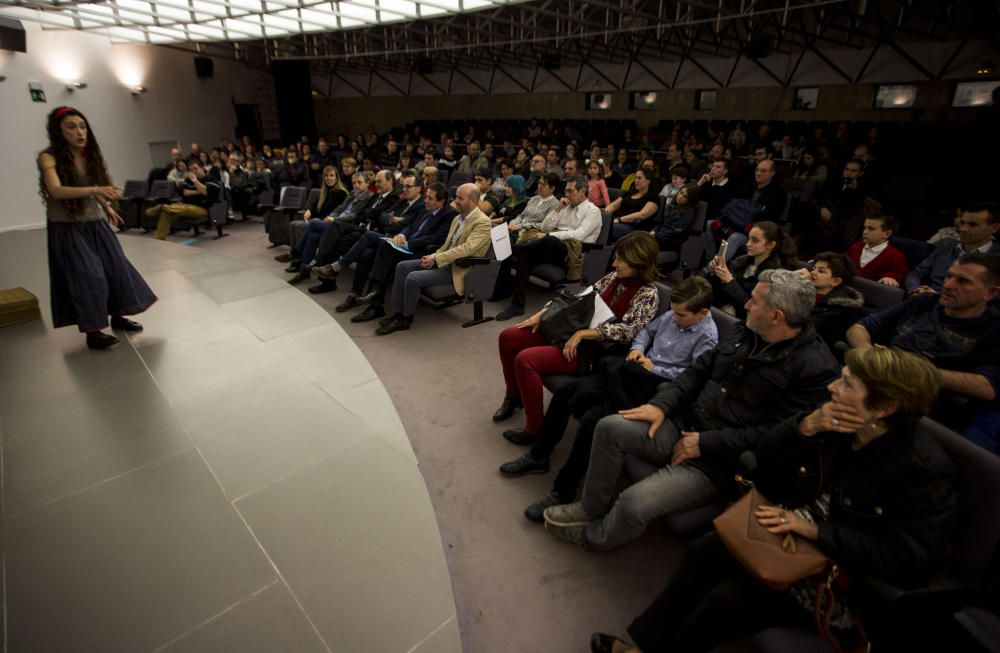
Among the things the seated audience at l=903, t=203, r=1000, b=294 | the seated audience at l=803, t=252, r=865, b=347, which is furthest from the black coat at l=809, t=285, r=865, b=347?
the seated audience at l=903, t=203, r=1000, b=294

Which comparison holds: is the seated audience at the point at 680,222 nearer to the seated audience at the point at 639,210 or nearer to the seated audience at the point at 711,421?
the seated audience at the point at 639,210

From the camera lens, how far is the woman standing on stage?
2998 mm

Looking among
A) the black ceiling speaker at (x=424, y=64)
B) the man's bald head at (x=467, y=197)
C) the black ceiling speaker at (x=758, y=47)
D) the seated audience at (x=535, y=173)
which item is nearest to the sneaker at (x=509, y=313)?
the man's bald head at (x=467, y=197)

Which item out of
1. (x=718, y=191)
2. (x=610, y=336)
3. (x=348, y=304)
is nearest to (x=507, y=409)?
(x=610, y=336)

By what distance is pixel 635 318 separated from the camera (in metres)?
2.58

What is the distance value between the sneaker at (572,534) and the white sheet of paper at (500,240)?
2.37 metres

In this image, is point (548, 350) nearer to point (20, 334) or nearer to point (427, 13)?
point (20, 334)

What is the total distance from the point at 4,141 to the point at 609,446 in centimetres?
1291

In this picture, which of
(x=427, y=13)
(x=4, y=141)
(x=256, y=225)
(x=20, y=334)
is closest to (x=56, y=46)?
(x=4, y=141)

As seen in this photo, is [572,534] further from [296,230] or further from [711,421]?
[296,230]

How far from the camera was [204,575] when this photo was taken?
166 centimetres

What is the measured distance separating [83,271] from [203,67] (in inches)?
547

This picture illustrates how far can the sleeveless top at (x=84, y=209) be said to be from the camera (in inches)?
122

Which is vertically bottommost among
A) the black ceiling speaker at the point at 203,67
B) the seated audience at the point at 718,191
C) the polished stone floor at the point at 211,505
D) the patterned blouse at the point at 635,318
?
the polished stone floor at the point at 211,505
